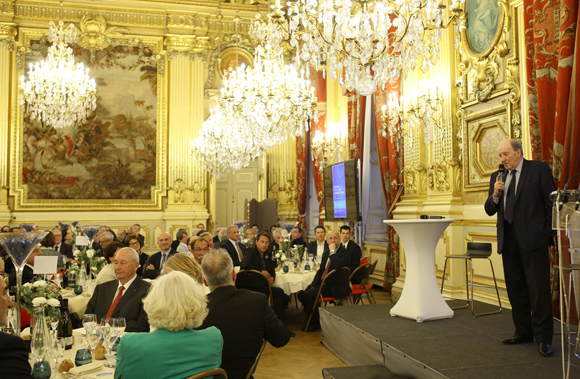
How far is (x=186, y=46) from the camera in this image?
12.2 meters

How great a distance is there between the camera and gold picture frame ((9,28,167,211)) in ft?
36.9

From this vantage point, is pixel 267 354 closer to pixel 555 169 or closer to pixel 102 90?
pixel 555 169

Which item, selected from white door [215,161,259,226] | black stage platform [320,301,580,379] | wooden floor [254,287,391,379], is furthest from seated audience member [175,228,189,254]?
white door [215,161,259,226]

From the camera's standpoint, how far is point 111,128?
465 inches

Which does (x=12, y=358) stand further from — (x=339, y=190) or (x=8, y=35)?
(x=8, y=35)

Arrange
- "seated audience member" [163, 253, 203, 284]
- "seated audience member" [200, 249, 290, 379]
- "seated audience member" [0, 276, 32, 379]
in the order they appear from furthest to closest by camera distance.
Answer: "seated audience member" [163, 253, 203, 284] → "seated audience member" [200, 249, 290, 379] → "seated audience member" [0, 276, 32, 379]

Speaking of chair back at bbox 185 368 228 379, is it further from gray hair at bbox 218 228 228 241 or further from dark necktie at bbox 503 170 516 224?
gray hair at bbox 218 228 228 241

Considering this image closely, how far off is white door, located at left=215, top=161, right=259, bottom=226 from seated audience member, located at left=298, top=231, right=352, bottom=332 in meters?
6.74

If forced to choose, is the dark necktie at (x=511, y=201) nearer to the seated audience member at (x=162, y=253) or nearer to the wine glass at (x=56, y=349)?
the wine glass at (x=56, y=349)

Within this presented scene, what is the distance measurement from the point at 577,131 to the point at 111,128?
10.5m

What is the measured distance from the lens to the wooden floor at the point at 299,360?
4.26 metres

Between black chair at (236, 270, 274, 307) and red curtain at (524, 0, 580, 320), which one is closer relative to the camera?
red curtain at (524, 0, 580, 320)

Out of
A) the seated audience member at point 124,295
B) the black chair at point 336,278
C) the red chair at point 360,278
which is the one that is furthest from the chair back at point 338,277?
the seated audience member at point 124,295

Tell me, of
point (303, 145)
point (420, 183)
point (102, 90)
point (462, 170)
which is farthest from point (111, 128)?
point (462, 170)
